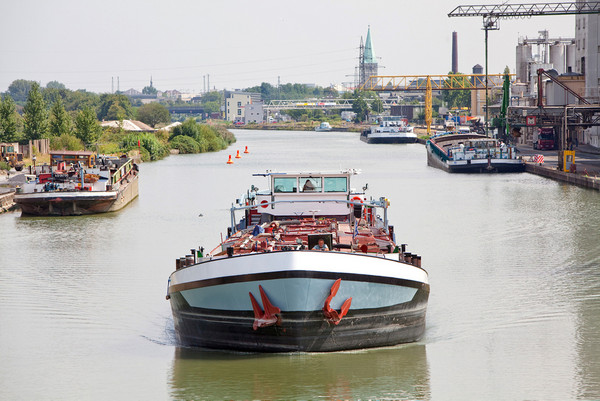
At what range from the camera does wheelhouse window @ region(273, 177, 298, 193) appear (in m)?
22.4

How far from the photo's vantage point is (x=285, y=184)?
22391 millimetres

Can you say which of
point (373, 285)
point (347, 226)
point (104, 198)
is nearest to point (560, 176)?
point (104, 198)

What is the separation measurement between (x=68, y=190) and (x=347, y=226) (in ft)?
73.4

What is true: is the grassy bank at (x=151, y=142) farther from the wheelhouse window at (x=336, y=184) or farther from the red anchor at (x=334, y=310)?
the red anchor at (x=334, y=310)

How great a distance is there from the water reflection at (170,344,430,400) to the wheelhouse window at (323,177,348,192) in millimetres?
5738

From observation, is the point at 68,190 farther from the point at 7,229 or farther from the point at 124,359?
the point at 124,359

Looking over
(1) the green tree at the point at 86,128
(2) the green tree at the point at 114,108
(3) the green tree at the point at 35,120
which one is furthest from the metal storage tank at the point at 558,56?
(2) the green tree at the point at 114,108

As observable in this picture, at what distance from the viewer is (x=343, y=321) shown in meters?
16.7

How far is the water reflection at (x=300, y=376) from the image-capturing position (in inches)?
640

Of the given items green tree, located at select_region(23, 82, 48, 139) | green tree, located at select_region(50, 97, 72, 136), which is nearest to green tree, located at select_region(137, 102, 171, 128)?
green tree, located at select_region(50, 97, 72, 136)

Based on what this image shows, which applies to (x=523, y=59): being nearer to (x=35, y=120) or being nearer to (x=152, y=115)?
(x=152, y=115)

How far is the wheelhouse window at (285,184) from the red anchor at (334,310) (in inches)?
254

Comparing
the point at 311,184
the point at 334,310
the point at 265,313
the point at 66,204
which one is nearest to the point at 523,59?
the point at 66,204

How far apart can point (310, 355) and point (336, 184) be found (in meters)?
6.48
